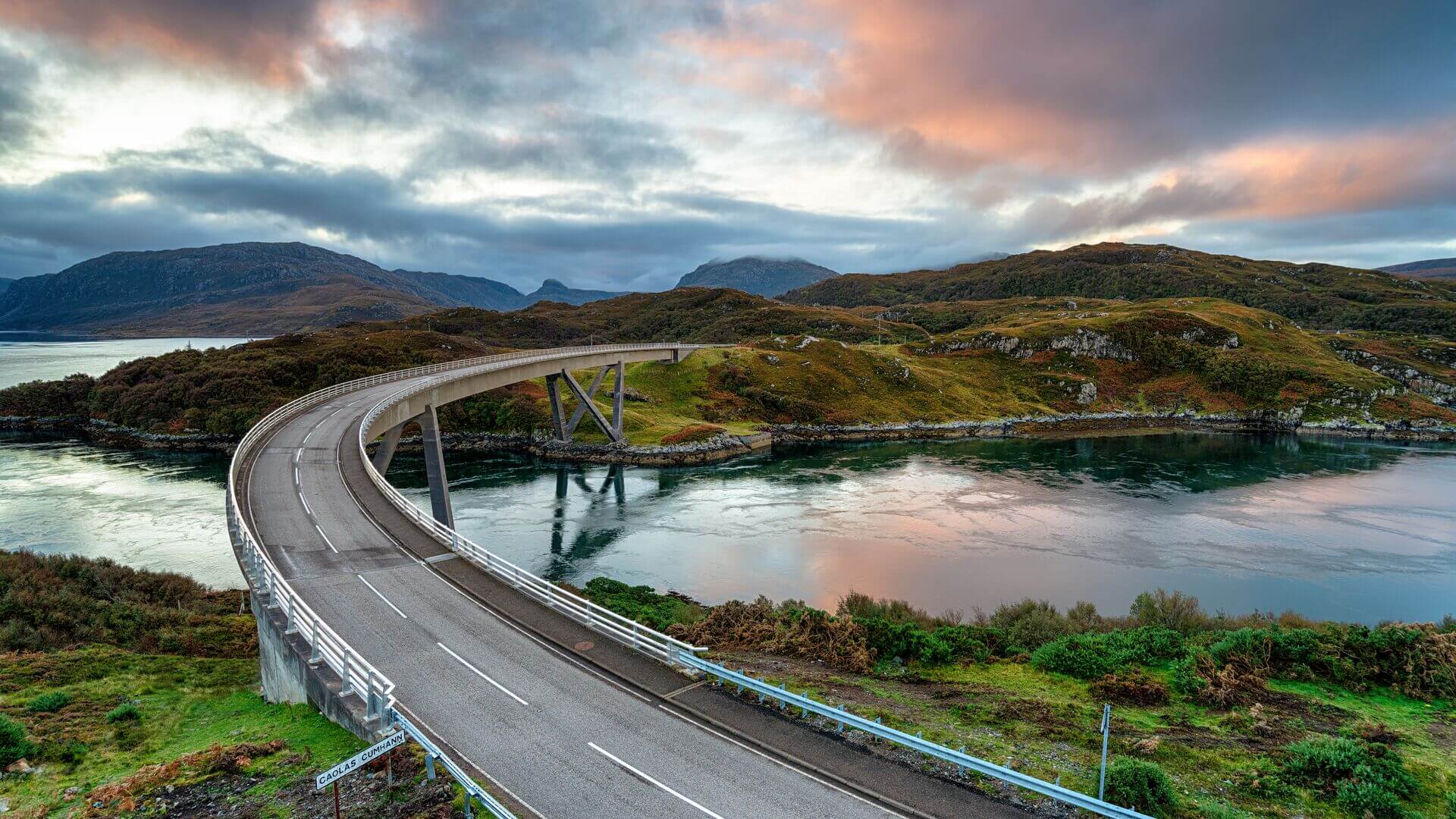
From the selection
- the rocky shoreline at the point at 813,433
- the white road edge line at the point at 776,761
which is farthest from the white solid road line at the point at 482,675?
the rocky shoreline at the point at 813,433

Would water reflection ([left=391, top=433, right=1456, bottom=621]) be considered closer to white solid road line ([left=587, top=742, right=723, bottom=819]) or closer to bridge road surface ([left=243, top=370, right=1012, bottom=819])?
bridge road surface ([left=243, top=370, right=1012, bottom=819])

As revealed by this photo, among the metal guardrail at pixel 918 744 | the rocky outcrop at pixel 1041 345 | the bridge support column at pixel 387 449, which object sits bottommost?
the metal guardrail at pixel 918 744

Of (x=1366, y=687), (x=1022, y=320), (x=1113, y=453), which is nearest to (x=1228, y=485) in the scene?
(x=1113, y=453)

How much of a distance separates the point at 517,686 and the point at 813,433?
77.6 meters

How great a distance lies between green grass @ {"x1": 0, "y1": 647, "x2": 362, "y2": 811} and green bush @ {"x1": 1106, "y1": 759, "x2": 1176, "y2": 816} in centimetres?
1670

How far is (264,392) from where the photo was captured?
86.4 meters

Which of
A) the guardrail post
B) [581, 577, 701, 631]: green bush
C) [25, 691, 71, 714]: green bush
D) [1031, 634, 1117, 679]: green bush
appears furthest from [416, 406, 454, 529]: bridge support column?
[1031, 634, 1117, 679]: green bush

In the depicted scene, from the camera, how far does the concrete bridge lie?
13242 millimetres

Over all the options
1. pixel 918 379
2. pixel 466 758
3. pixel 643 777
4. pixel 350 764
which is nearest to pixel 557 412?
pixel 918 379

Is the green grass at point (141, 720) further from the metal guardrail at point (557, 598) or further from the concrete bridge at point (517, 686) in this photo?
the metal guardrail at point (557, 598)

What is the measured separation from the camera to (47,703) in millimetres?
17500

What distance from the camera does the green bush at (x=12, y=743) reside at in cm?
1448

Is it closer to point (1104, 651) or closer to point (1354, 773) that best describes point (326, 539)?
point (1104, 651)

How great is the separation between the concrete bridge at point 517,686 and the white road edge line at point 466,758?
4 cm
